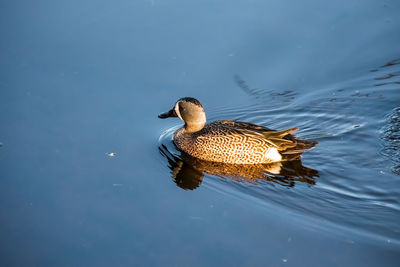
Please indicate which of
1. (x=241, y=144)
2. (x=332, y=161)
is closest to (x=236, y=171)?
(x=241, y=144)

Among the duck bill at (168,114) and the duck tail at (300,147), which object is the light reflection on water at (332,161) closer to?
the duck tail at (300,147)

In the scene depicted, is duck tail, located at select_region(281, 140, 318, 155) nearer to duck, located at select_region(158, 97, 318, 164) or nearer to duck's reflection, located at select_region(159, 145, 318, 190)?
duck, located at select_region(158, 97, 318, 164)

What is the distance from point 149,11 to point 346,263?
788 cm

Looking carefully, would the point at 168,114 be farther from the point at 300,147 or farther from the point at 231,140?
the point at 300,147

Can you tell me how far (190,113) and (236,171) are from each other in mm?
1314

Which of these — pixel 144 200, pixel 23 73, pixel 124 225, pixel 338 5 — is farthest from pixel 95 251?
pixel 338 5

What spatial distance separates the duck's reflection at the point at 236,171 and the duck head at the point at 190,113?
57 cm

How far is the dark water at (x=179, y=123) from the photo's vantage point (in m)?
7.52

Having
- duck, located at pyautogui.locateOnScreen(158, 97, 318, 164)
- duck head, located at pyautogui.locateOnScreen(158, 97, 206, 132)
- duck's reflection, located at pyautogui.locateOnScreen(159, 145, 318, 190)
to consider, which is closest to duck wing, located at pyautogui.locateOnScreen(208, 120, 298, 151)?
duck, located at pyautogui.locateOnScreen(158, 97, 318, 164)

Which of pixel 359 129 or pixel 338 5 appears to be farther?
pixel 338 5

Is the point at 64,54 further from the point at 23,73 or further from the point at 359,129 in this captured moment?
the point at 359,129

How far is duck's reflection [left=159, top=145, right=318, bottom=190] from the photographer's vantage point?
9016 mm

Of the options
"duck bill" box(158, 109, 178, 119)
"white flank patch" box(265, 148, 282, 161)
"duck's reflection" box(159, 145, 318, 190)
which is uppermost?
"duck bill" box(158, 109, 178, 119)

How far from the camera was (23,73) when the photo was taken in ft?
A: 36.7
